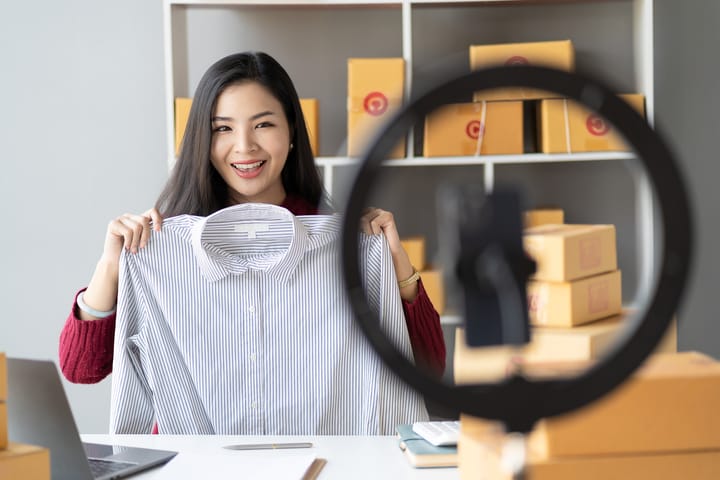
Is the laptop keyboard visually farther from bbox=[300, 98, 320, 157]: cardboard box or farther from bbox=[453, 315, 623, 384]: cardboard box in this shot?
bbox=[300, 98, 320, 157]: cardboard box

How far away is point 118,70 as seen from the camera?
2.92 meters

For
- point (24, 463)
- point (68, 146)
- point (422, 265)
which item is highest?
point (68, 146)

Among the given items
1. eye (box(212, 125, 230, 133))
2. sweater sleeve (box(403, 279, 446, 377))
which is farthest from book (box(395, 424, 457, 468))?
eye (box(212, 125, 230, 133))

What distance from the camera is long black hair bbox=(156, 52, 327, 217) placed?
1.73m

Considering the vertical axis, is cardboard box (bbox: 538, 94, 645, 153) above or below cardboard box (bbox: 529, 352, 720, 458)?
above

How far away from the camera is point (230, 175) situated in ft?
5.84

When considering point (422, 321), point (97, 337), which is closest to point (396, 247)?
point (422, 321)

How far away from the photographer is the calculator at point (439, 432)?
114 cm

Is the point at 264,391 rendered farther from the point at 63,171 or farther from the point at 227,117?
the point at 63,171

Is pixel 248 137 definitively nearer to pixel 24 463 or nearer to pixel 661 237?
pixel 24 463

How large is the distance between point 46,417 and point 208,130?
34.1 inches

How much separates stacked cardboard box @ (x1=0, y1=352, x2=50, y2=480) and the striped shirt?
0.68 meters

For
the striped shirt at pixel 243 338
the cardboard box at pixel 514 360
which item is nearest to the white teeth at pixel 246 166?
the striped shirt at pixel 243 338

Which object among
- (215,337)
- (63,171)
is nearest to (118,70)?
(63,171)
